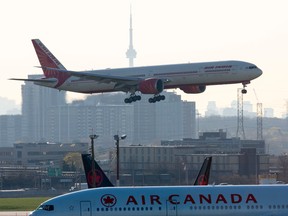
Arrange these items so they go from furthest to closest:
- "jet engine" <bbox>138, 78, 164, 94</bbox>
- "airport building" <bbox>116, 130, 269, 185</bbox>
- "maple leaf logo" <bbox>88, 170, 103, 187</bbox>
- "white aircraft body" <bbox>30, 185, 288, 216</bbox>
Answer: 1. "airport building" <bbox>116, 130, 269, 185</bbox>
2. "jet engine" <bbox>138, 78, 164, 94</bbox>
3. "maple leaf logo" <bbox>88, 170, 103, 187</bbox>
4. "white aircraft body" <bbox>30, 185, 288, 216</bbox>

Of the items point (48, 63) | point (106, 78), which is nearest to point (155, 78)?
point (106, 78)

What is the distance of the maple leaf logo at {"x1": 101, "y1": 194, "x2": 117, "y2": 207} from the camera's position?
4984 centimetres

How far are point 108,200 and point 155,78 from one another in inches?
2913

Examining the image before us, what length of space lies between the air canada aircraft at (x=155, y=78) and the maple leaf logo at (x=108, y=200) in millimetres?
68661

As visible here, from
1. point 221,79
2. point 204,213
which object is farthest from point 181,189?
point 221,79

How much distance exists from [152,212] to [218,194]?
331 centimetres

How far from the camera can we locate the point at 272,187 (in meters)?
51.1

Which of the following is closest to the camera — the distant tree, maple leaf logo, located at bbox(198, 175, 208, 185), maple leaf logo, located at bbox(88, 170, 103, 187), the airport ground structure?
maple leaf logo, located at bbox(198, 175, 208, 185)

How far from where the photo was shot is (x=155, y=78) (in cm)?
12350

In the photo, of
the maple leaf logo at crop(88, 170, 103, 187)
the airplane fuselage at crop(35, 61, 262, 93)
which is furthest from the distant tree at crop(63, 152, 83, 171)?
the maple leaf logo at crop(88, 170, 103, 187)

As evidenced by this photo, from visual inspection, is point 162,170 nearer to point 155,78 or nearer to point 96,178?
point 155,78

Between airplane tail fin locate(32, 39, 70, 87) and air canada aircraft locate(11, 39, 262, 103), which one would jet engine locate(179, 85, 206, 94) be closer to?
air canada aircraft locate(11, 39, 262, 103)

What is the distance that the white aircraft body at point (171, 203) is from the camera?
4975 cm

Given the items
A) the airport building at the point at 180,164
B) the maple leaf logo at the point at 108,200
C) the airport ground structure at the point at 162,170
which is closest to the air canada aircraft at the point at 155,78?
the airport ground structure at the point at 162,170
